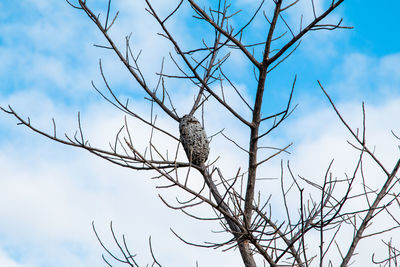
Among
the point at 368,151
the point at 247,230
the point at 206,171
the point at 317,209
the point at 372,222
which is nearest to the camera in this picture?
the point at 247,230

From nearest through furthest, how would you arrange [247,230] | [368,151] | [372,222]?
[247,230]
[368,151]
[372,222]

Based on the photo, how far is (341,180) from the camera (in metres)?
2.82

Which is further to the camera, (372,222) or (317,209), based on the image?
(317,209)

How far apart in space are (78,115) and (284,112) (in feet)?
4.74

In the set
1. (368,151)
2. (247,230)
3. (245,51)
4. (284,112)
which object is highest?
(245,51)

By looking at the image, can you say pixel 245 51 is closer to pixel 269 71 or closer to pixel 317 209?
pixel 269 71

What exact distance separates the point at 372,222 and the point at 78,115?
6.91ft

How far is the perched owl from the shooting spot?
340 cm

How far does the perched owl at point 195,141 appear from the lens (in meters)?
3.40

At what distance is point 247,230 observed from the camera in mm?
2529

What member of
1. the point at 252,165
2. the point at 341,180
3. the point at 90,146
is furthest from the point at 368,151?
the point at 90,146

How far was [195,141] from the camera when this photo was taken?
340 centimetres

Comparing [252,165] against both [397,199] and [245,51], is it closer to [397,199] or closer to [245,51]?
[245,51]

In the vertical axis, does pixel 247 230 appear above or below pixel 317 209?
below
